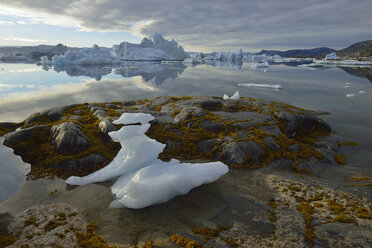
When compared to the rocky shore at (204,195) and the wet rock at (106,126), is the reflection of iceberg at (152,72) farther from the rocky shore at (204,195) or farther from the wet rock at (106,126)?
the rocky shore at (204,195)

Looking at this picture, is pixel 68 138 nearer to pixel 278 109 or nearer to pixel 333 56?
pixel 278 109

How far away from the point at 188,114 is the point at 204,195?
17.1 ft

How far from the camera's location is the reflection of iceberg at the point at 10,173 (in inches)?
209

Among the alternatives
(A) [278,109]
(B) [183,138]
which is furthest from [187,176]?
(A) [278,109]

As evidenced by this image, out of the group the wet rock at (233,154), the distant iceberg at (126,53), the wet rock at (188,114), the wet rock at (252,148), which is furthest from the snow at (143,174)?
the distant iceberg at (126,53)

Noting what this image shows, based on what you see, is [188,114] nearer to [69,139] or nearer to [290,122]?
[69,139]

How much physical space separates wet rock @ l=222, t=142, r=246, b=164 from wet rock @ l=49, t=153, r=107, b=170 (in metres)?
4.38

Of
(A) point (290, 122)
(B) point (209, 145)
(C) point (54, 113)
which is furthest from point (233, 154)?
(C) point (54, 113)

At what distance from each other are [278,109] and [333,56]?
118 meters

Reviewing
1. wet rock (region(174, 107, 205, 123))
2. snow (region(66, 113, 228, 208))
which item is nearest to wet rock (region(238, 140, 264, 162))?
snow (region(66, 113, 228, 208))

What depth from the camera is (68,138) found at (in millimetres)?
7785

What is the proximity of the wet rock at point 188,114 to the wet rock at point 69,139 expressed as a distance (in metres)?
4.11

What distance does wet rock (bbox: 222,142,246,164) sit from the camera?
25.7 ft

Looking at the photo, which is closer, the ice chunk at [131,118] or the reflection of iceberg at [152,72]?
the ice chunk at [131,118]
